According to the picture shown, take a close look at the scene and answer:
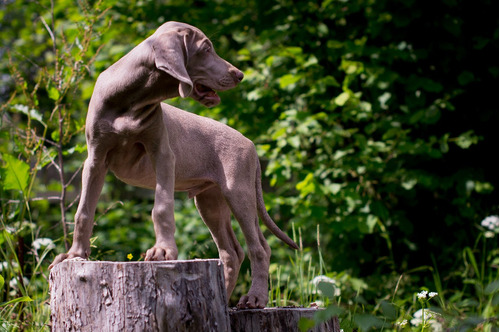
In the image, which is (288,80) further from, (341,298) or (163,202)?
(163,202)

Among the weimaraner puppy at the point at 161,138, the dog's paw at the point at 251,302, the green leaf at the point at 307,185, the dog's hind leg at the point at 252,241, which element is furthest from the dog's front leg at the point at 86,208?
the green leaf at the point at 307,185

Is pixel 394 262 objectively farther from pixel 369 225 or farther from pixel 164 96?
pixel 164 96

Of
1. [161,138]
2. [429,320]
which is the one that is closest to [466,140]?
[429,320]

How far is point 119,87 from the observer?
223cm

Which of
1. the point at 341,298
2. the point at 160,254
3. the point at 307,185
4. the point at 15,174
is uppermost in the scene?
the point at 160,254

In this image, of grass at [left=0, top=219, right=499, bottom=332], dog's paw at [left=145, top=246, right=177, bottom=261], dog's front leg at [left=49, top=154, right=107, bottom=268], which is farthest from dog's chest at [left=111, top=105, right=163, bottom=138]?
grass at [left=0, top=219, right=499, bottom=332]

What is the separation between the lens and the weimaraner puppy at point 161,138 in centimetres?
219

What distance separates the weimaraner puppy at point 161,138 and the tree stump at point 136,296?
98 mm

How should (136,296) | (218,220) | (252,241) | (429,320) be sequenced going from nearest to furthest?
(136,296) → (252,241) → (218,220) → (429,320)

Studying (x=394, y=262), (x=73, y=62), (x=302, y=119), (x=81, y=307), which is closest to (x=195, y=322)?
(x=81, y=307)

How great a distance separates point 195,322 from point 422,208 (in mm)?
3576

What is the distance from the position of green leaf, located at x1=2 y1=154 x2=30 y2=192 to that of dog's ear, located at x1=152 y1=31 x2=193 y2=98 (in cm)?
139

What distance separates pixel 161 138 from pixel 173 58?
14.1 inches

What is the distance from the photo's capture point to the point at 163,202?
87.0 inches
